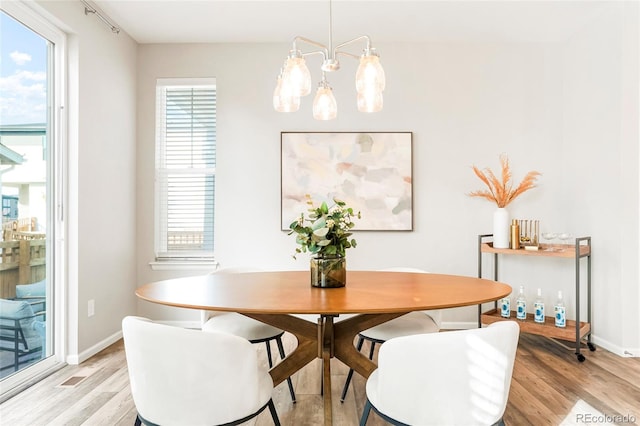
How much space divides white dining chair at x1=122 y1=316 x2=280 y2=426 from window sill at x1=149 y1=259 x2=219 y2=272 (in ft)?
7.84

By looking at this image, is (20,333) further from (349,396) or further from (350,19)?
(350,19)

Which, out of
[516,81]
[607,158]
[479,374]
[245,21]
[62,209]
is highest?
[245,21]

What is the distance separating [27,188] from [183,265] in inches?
57.3

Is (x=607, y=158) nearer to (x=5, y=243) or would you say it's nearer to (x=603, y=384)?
(x=603, y=384)

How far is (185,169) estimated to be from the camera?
379 centimetres

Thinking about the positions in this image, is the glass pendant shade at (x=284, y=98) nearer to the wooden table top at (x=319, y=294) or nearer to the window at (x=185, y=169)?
the wooden table top at (x=319, y=294)

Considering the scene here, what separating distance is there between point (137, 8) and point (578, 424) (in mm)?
3879

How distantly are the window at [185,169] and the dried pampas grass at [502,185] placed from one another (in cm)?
241

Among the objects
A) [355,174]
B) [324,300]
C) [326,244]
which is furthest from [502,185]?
[324,300]

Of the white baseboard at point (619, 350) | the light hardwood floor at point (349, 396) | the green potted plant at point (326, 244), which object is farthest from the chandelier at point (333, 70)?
the white baseboard at point (619, 350)

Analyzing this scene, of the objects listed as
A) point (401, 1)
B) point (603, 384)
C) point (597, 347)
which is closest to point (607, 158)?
point (597, 347)

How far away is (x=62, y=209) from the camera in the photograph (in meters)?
2.81

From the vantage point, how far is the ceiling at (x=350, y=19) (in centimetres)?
306

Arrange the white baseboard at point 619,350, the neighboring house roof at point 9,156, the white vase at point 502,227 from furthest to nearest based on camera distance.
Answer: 1. the white vase at point 502,227
2. the white baseboard at point 619,350
3. the neighboring house roof at point 9,156
